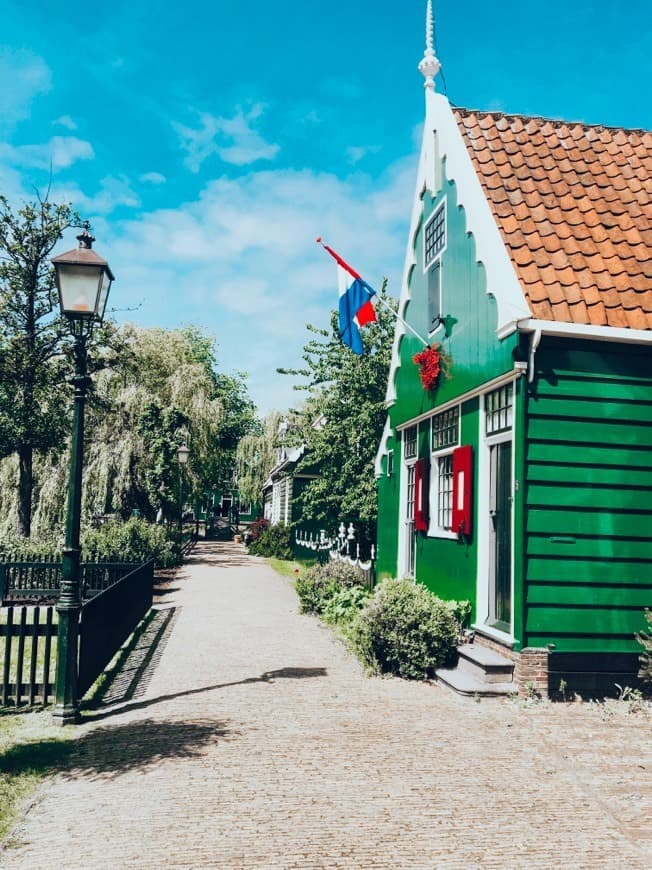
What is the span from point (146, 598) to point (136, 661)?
4256mm

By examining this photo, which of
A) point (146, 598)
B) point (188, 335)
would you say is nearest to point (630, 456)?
point (146, 598)

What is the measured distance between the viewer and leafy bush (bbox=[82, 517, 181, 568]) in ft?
56.5

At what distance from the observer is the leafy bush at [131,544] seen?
56.5 ft

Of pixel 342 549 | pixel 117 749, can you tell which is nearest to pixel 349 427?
pixel 342 549

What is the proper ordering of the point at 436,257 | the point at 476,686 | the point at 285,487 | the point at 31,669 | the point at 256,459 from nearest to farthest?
the point at 31,669
the point at 476,686
the point at 436,257
the point at 285,487
the point at 256,459

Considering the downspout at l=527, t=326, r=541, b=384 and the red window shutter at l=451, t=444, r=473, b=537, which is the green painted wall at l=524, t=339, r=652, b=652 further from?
the red window shutter at l=451, t=444, r=473, b=537

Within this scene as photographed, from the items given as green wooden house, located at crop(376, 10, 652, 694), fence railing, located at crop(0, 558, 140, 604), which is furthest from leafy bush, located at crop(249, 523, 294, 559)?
green wooden house, located at crop(376, 10, 652, 694)

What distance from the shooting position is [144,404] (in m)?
26.1

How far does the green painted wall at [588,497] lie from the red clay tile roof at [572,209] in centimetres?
53

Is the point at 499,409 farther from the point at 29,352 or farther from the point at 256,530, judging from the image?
the point at 256,530

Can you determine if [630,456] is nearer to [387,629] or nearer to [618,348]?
[618,348]

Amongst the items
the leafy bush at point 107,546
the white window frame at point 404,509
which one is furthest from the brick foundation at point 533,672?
the leafy bush at point 107,546

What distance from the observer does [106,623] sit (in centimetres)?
862

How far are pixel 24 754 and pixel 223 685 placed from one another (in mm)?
2754
